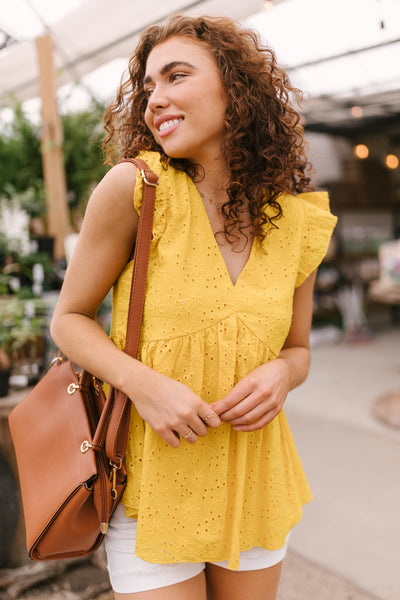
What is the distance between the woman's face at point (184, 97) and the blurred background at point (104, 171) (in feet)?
1.07

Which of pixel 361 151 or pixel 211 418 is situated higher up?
pixel 361 151

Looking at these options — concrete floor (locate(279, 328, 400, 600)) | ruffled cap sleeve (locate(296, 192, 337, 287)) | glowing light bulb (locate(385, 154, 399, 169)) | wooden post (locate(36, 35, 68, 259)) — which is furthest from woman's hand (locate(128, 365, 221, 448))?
glowing light bulb (locate(385, 154, 399, 169))

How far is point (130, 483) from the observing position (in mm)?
922

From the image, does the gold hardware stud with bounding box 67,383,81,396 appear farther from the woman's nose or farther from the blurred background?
the blurred background

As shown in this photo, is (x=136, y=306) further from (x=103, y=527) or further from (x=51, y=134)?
(x=51, y=134)

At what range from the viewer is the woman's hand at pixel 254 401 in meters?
0.86

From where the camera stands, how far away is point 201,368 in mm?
905

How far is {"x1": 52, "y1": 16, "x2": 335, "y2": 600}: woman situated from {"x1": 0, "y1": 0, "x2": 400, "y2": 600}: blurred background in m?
0.28

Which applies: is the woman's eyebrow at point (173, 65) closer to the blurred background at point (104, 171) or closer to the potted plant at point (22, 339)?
the blurred background at point (104, 171)

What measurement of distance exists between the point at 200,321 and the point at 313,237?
343 millimetres

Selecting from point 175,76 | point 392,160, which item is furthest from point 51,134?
point 392,160

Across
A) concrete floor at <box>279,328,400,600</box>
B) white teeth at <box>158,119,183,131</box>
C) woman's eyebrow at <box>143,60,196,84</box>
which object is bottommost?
concrete floor at <box>279,328,400,600</box>

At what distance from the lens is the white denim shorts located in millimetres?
911

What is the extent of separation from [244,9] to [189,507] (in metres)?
2.83
